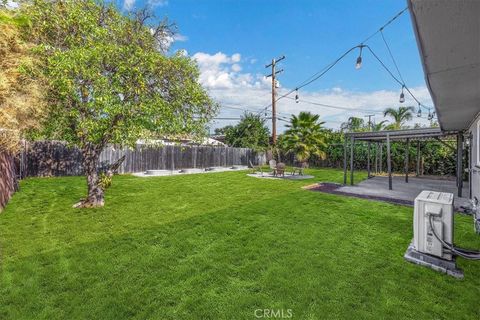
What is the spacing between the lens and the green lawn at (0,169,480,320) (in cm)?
249

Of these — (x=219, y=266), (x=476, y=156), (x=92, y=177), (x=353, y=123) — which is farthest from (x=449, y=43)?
(x=353, y=123)

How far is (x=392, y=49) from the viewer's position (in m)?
8.98

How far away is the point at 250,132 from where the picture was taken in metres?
26.6

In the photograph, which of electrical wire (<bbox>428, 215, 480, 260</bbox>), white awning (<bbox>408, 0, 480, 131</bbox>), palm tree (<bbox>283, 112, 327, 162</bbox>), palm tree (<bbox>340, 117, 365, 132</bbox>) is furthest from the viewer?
palm tree (<bbox>340, 117, 365, 132</bbox>)

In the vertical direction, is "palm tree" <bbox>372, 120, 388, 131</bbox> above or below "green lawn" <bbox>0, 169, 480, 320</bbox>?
above

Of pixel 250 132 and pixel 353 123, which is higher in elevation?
pixel 353 123

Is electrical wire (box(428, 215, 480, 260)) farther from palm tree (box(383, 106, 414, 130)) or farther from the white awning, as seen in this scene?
palm tree (box(383, 106, 414, 130))

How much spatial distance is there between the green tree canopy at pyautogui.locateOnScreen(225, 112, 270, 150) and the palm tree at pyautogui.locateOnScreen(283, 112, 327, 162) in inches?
260

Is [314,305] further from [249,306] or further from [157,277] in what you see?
[157,277]

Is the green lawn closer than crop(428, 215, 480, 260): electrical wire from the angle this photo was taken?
Yes

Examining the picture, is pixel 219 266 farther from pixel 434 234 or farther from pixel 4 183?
pixel 4 183

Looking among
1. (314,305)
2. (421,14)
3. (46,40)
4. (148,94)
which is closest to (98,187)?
(148,94)

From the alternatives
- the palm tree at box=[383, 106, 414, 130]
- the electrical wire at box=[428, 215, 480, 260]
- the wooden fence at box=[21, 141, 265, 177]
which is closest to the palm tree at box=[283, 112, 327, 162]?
the wooden fence at box=[21, 141, 265, 177]

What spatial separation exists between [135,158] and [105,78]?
1041cm
